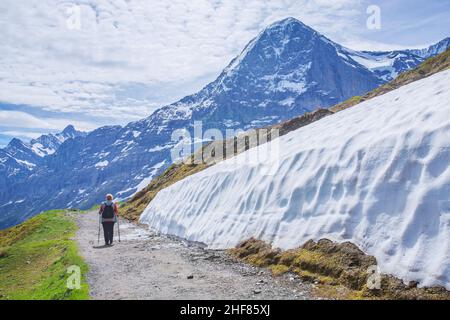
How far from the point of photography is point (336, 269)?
48.6 feet

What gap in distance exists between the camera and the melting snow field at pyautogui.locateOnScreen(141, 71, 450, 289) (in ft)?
44.0

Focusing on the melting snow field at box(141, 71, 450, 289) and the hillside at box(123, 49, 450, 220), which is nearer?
the melting snow field at box(141, 71, 450, 289)

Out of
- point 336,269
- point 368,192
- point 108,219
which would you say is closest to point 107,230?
point 108,219

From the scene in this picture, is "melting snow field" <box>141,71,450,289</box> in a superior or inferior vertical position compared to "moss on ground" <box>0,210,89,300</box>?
superior

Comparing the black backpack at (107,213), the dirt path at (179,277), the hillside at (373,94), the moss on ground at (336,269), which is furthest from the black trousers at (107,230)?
the hillside at (373,94)

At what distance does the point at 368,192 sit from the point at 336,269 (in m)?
3.63

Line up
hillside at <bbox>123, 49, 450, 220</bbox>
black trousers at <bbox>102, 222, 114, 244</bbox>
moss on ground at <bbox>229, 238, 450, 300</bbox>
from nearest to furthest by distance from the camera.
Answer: moss on ground at <bbox>229, 238, 450, 300</bbox>, black trousers at <bbox>102, 222, 114, 244</bbox>, hillside at <bbox>123, 49, 450, 220</bbox>

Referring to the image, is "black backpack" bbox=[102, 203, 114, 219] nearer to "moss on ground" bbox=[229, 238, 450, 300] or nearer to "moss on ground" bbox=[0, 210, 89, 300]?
"moss on ground" bbox=[0, 210, 89, 300]

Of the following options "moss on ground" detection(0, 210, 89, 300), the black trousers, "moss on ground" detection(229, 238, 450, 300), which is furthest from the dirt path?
the black trousers

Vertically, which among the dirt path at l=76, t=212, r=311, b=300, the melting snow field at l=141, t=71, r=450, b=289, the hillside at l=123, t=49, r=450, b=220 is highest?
the hillside at l=123, t=49, r=450, b=220

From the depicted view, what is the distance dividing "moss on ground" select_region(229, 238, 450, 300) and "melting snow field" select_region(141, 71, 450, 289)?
1.21 ft

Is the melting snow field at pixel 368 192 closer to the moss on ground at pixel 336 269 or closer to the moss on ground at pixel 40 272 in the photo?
the moss on ground at pixel 336 269
